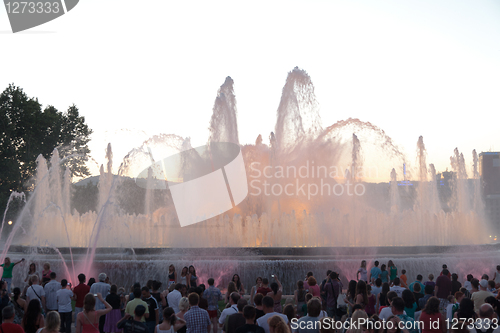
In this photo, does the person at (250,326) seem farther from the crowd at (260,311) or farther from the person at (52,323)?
the person at (52,323)

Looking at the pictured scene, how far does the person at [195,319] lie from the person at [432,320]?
9.93 feet

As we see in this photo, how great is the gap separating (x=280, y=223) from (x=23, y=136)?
100 feet

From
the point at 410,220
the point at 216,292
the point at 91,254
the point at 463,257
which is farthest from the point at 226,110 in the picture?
the point at 216,292

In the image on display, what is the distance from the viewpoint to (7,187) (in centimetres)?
3984

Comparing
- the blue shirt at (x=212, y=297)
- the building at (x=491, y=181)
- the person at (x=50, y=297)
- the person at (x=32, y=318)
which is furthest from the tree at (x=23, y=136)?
the building at (x=491, y=181)

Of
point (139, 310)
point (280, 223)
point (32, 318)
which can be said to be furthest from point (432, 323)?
point (280, 223)

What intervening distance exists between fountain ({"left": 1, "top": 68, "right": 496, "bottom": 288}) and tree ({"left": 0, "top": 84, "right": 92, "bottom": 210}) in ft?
37.7

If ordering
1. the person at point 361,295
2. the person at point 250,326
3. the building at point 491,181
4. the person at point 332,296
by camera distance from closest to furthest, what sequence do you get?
1. the person at point 250,326
2. the person at point 361,295
3. the person at point 332,296
4. the building at point 491,181

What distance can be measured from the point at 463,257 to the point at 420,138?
14216 millimetres

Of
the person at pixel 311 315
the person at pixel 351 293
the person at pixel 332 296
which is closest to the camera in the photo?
the person at pixel 311 315

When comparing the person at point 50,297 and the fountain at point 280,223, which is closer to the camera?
the person at point 50,297

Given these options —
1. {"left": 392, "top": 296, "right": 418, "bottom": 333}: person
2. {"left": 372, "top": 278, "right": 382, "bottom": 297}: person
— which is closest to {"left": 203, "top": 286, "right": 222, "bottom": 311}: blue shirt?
{"left": 372, "top": 278, "right": 382, "bottom": 297}: person

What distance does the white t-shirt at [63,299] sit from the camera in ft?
28.7

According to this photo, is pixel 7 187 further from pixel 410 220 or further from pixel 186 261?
pixel 410 220
